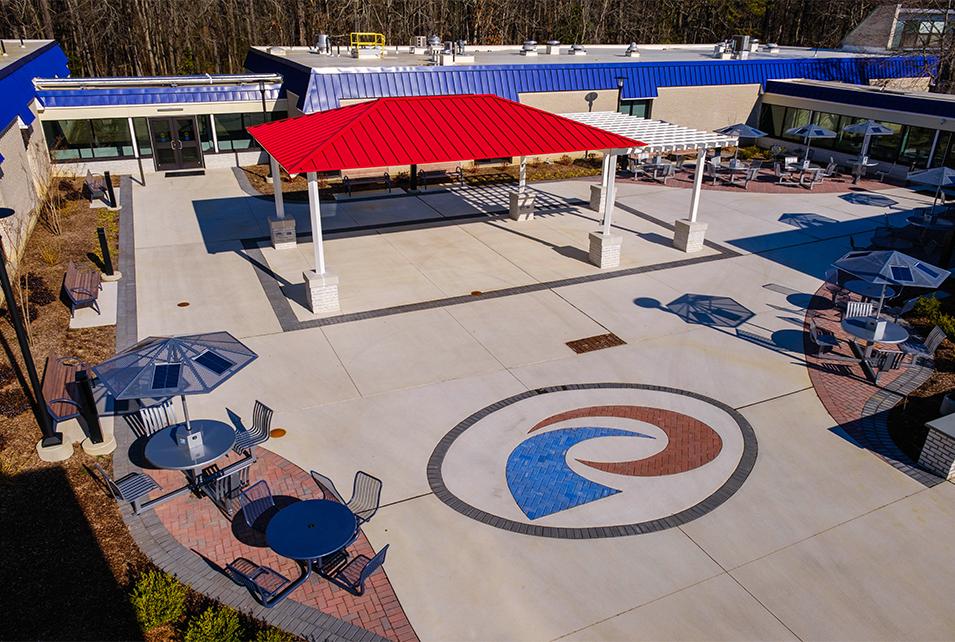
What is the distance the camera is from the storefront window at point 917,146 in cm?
2734

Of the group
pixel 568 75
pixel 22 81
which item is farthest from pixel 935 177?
pixel 22 81

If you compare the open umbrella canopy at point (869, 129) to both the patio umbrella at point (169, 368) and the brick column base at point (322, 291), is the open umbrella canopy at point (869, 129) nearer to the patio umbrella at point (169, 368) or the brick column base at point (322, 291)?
the brick column base at point (322, 291)

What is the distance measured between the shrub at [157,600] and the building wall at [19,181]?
11.7 metres

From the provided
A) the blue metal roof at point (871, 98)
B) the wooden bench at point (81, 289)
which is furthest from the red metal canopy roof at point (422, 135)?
the blue metal roof at point (871, 98)

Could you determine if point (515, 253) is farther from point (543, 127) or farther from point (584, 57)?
point (584, 57)

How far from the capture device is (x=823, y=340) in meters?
13.9

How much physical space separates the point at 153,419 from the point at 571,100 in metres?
23.7

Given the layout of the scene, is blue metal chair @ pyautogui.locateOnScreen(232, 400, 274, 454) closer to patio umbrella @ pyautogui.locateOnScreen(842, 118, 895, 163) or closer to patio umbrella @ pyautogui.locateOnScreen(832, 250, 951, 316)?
patio umbrella @ pyautogui.locateOnScreen(832, 250, 951, 316)

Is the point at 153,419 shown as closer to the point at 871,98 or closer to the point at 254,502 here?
the point at 254,502

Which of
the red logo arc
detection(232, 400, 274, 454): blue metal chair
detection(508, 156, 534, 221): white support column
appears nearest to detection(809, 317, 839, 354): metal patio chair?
the red logo arc

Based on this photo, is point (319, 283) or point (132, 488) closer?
point (132, 488)

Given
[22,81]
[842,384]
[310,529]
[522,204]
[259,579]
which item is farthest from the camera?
[22,81]

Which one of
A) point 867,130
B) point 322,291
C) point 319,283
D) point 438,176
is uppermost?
point 867,130

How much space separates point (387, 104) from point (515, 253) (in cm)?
550
